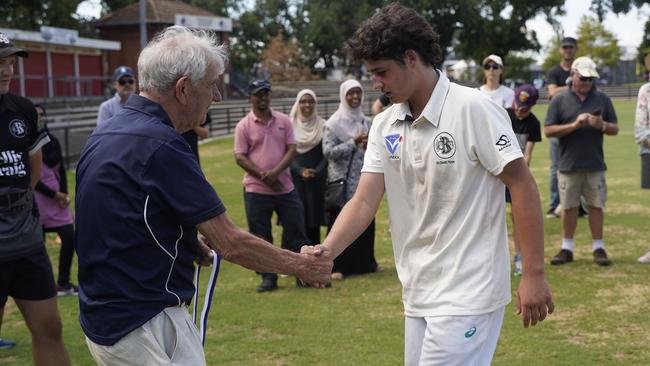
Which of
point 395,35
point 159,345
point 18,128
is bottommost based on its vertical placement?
point 159,345

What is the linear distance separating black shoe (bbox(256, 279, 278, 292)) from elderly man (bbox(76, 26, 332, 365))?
501cm

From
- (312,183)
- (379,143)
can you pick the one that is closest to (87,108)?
(312,183)

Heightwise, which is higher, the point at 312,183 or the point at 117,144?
the point at 117,144

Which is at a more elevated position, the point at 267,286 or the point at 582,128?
the point at 582,128

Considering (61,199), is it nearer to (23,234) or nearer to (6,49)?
(23,234)

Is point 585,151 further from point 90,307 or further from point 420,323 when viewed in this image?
point 90,307

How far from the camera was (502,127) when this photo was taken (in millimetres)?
3488

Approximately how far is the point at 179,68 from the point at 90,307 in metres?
0.96

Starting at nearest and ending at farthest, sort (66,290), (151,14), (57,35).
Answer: (66,290) < (57,35) < (151,14)

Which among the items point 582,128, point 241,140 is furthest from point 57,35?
point 582,128

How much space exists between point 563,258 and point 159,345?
6633 mm

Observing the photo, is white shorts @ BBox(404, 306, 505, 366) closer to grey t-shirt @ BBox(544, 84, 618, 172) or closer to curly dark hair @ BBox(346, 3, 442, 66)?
curly dark hair @ BBox(346, 3, 442, 66)

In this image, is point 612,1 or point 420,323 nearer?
point 420,323

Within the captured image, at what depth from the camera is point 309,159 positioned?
8977 mm
